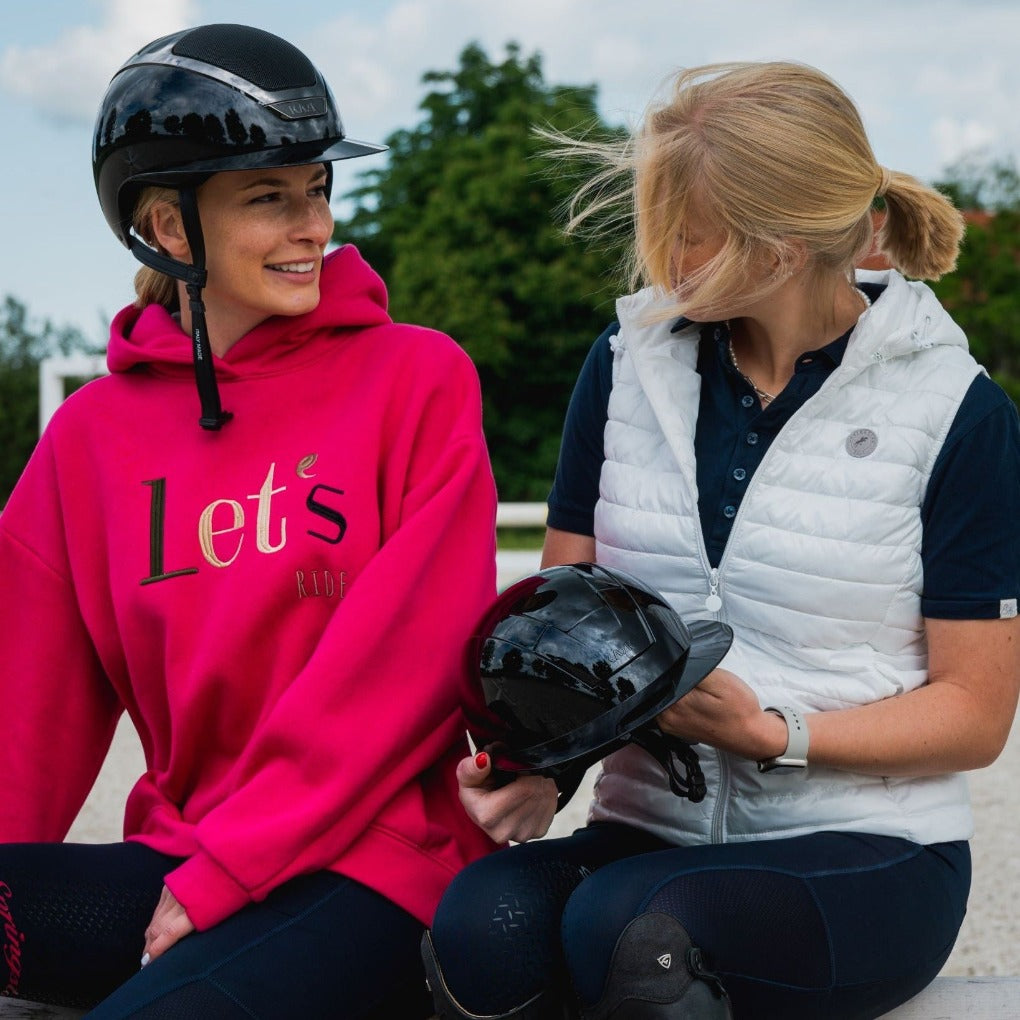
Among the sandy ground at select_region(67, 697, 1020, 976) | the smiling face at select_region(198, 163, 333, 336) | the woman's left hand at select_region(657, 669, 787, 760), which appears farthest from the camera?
the sandy ground at select_region(67, 697, 1020, 976)

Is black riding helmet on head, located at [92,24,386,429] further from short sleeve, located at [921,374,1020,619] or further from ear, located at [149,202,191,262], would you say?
short sleeve, located at [921,374,1020,619]

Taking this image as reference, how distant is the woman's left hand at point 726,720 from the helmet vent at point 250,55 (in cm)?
129

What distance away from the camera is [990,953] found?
187 inches

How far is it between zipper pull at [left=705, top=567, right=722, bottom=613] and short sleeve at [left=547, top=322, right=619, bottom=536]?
0.35 m

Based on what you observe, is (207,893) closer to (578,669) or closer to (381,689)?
(381,689)

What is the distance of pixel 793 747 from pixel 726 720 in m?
0.13

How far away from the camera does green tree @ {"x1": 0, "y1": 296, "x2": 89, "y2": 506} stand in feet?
55.0

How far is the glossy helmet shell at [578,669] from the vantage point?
2.24 meters

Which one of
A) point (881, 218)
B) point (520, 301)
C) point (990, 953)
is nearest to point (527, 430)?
point (520, 301)

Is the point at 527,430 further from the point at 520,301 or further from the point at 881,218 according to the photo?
the point at 881,218

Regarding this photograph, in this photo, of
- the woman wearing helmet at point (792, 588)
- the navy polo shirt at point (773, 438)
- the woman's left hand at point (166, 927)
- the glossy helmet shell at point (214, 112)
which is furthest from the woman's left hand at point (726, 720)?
the glossy helmet shell at point (214, 112)

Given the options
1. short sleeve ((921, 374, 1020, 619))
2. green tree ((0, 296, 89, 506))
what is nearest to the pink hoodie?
short sleeve ((921, 374, 1020, 619))

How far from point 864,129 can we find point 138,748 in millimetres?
5603

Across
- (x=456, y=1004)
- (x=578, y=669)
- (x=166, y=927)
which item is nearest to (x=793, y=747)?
(x=578, y=669)
